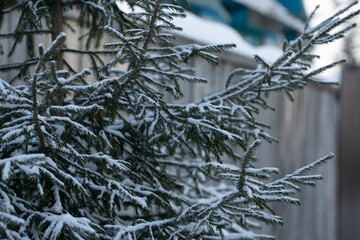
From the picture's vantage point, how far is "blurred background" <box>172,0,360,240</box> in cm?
432

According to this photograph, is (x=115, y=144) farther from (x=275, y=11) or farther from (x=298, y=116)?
(x=275, y=11)

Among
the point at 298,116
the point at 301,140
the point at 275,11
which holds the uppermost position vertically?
the point at 275,11

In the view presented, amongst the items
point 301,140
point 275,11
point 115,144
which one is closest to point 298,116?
point 301,140

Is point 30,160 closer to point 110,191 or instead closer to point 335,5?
point 110,191

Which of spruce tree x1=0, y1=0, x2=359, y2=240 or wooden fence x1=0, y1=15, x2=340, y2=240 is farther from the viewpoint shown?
wooden fence x1=0, y1=15, x2=340, y2=240

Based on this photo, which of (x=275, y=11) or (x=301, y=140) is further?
(x=275, y=11)

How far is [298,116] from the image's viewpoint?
18.5 feet

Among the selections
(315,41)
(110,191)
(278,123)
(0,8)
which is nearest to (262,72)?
(315,41)

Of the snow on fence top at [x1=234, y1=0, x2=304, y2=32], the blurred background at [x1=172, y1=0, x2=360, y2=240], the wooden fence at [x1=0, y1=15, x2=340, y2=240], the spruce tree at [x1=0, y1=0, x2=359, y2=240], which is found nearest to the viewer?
the spruce tree at [x1=0, y1=0, x2=359, y2=240]

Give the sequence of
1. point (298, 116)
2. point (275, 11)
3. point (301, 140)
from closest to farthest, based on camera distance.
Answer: point (298, 116) → point (301, 140) → point (275, 11)

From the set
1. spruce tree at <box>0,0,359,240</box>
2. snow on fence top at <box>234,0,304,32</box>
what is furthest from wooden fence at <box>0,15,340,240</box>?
snow on fence top at <box>234,0,304,32</box>

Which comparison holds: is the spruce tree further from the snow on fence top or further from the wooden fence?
the snow on fence top

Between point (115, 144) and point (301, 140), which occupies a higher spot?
point (115, 144)

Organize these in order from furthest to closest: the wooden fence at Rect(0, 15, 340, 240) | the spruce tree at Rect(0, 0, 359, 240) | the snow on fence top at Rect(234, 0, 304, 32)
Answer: the snow on fence top at Rect(234, 0, 304, 32), the wooden fence at Rect(0, 15, 340, 240), the spruce tree at Rect(0, 0, 359, 240)
